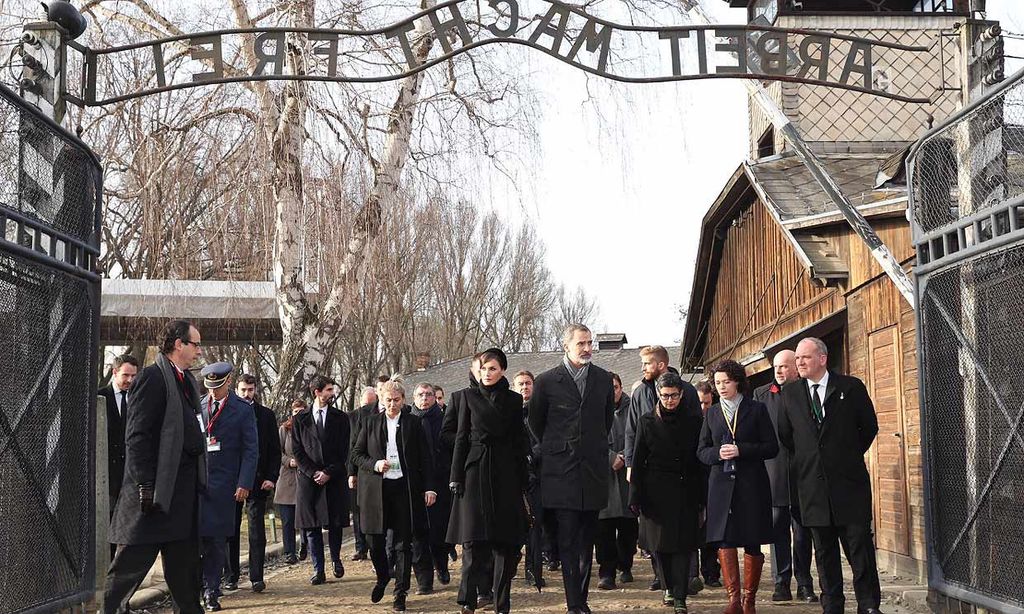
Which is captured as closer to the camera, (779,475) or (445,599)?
(779,475)

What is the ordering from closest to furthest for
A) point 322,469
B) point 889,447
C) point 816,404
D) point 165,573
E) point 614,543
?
point 165,573 → point 816,404 → point 614,543 → point 889,447 → point 322,469

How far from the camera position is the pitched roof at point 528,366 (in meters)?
47.9

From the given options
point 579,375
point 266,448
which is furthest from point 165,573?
point 266,448

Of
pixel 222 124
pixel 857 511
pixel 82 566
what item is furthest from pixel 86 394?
pixel 222 124

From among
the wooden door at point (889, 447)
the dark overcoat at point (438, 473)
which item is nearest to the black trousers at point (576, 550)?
the dark overcoat at point (438, 473)

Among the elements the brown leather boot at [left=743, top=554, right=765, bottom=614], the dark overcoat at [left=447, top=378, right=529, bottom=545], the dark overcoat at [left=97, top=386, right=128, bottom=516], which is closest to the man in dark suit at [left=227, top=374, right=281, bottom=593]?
the dark overcoat at [left=97, top=386, right=128, bottom=516]

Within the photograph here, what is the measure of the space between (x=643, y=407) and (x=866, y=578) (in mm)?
2686

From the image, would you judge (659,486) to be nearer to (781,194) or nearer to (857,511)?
(857,511)

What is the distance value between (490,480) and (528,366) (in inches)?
1635

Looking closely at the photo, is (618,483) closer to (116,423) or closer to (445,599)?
(445,599)

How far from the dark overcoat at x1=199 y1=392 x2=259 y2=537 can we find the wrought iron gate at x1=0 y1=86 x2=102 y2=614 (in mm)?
2600

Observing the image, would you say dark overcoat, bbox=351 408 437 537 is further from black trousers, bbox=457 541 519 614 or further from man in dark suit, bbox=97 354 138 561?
man in dark suit, bbox=97 354 138 561

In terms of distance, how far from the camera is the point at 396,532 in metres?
10.6

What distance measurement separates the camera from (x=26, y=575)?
6.28 meters
